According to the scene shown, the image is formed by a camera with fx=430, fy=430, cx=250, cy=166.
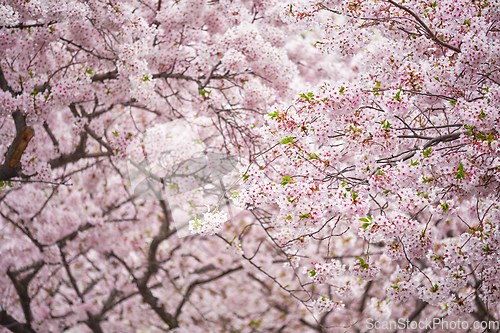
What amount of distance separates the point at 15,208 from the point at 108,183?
5.96ft

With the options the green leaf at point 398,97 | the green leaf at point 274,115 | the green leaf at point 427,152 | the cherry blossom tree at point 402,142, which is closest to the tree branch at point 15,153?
the cherry blossom tree at point 402,142

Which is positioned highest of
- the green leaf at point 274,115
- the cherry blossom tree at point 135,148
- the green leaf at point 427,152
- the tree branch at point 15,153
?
the cherry blossom tree at point 135,148

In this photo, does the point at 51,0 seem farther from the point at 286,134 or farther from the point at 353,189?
the point at 353,189

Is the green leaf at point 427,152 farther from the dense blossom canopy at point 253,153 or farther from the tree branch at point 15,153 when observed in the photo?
the tree branch at point 15,153

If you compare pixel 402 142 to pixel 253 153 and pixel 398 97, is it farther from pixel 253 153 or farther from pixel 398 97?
pixel 253 153

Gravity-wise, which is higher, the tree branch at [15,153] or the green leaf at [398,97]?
the tree branch at [15,153]

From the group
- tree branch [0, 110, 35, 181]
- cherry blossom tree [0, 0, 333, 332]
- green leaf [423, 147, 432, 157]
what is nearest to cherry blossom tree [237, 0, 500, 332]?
green leaf [423, 147, 432, 157]

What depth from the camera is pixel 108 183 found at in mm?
9258

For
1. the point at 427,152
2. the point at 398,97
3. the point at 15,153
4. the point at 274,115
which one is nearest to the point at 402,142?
the point at 398,97

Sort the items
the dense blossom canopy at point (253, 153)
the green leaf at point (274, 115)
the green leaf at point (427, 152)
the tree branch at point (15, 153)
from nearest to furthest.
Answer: the green leaf at point (427, 152) < the dense blossom canopy at point (253, 153) < the green leaf at point (274, 115) < the tree branch at point (15, 153)

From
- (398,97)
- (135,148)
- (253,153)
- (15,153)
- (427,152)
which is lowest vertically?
(427,152)

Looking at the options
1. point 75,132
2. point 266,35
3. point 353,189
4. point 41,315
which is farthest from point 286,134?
point 41,315

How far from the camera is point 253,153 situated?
5.52m

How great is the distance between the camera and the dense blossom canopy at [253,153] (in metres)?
3.18
